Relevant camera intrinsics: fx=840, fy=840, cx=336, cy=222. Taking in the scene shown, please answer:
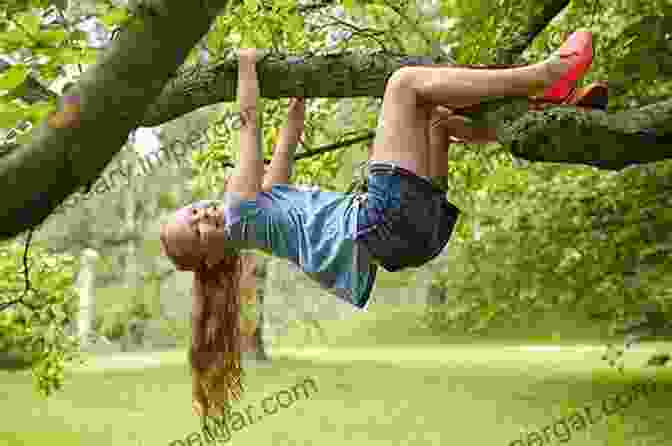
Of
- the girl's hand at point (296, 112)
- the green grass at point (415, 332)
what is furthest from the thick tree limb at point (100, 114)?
the green grass at point (415, 332)

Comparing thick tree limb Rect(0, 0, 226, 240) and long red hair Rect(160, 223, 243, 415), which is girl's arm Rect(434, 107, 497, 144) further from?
thick tree limb Rect(0, 0, 226, 240)

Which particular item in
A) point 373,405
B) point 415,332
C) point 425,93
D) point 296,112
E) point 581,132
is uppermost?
point 415,332

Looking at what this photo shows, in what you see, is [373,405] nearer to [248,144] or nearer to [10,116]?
[248,144]

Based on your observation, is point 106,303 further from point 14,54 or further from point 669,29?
point 14,54

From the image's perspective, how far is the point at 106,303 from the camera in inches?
1026

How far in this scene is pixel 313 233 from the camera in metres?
3.33

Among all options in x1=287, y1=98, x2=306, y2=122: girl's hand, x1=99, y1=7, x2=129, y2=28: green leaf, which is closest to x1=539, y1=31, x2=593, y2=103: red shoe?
x1=287, y1=98, x2=306, y2=122: girl's hand

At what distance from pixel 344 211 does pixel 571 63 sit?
104 centimetres

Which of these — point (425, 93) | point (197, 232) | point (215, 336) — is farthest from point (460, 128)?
point (215, 336)

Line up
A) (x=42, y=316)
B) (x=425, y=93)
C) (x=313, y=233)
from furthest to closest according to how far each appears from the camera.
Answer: (x=42, y=316) < (x=313, y=233) < (x=425, y=93)

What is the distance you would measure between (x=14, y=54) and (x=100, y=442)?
802cm

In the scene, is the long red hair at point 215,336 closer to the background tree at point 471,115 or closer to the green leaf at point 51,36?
the background tree at point 471,115

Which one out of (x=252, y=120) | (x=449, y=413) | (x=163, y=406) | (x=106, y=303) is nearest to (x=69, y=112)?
(x=252, y=120)

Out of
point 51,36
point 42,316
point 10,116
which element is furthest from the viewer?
point 42,316
